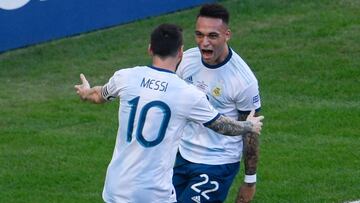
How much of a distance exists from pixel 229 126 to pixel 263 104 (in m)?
6.71

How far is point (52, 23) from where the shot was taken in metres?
16.8

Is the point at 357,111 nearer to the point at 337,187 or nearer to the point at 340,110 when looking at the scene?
the point at 340,110

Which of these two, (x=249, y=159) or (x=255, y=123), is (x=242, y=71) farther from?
(x=255, y=123)

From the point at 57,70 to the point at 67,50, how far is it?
2.89 feet

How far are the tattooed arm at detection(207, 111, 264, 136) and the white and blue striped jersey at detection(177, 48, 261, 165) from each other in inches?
25.5

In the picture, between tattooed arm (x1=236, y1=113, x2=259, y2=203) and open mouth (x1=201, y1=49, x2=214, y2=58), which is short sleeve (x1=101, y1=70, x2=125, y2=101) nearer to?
open mouth (x1=201, y1=49, x2=214, y2=58)

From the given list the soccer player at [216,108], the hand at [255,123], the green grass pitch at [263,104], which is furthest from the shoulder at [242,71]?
the green grass pitch at [263,104]

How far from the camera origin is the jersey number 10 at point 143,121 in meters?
7.27

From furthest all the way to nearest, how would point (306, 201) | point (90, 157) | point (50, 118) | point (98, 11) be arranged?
1. point (98, 11)
2. point (50, 118)
3. point (90, 157)
4. point (306, 201)

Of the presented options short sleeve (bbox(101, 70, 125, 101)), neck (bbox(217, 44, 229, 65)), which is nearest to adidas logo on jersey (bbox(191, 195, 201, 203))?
neck (bbox(217, 44, 229, 65))

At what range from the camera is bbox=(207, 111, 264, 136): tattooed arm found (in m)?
7.56

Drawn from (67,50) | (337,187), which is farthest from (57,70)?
(337,187)

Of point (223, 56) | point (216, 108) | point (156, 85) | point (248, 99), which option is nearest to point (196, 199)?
point (216, 108)

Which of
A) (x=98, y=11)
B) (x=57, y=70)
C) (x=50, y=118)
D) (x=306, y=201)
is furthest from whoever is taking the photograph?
(x=98, y=11)
